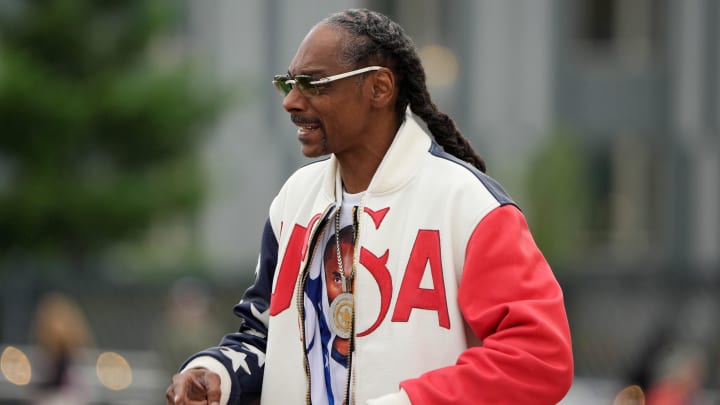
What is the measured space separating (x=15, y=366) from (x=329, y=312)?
1189 cm

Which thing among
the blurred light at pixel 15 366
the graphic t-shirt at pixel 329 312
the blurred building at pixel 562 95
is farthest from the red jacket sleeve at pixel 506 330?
the blurred building at pixel 562 95

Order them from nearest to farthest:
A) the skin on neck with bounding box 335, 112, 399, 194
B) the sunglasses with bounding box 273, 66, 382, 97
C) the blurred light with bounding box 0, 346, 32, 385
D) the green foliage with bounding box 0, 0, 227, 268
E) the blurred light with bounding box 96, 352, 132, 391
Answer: the sunglasses with bounding box 273, 66, 382, 97, the skin on neck with bounding box 335, 112, 399, 194, the blurred light with bounding box 0, 346, 32, 385, the blurred light with bounding box 96, 352, 132, 391, the green foliage with bounding box 0, 0, 227, 268

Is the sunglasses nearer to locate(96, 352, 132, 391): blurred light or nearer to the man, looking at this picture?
the man

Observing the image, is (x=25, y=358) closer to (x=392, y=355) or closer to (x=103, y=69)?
(x=103, y=69)

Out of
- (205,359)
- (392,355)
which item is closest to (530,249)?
(392,355)

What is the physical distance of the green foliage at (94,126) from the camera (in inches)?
794

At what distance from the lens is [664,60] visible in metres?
24.8

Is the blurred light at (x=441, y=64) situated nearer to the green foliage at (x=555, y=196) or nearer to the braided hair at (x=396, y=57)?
the green foliage at (x=555, y=196)

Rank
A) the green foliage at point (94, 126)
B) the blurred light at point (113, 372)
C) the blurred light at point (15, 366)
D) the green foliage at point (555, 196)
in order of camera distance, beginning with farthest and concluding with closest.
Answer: the green foliage at point (555, 196) → the green foliage at point (94, 126) → the blurred light at point (113, 372) → the blurred light at point (15, 366)

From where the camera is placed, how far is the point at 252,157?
82.2 ft

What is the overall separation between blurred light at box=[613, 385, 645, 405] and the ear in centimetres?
782

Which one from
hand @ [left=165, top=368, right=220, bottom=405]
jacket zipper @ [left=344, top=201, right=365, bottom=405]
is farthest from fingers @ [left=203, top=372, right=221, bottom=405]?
jacket zipper @ [left=344, top=201, right=365, bottom=405]

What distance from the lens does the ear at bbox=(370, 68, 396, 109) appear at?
3.37 meters

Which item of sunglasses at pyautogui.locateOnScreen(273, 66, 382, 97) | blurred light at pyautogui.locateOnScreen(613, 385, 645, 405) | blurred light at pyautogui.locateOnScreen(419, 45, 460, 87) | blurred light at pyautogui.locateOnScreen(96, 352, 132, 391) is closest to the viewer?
sunglasses at pyautogui.locateOnScreen(273, 66, 382, 97)
